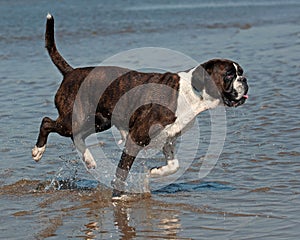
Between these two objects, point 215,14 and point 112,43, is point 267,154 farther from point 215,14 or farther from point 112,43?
point 215,14

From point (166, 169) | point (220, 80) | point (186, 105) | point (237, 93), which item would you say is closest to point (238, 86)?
point (237, 93)

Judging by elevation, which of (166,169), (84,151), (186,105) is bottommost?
(166,169)

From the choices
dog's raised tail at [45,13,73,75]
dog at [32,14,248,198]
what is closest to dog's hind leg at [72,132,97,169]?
dog at [32,14,248,198]

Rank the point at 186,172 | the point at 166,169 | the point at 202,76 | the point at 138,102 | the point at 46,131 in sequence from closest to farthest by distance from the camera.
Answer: the point at 202,76 → the point at 138,102 → the point at 166,169 → the point at 46,131 → the point at 186,172

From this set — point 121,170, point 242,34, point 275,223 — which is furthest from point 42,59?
point 275,223

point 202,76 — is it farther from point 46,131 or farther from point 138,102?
point 46,131

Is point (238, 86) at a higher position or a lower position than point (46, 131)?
higher

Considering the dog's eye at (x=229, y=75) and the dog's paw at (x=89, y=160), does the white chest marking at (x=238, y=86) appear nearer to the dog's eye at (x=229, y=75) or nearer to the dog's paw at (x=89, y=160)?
the dog's eye at (x=229, y=75)

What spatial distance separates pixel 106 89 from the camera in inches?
268

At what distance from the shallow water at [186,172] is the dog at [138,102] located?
0.39 m

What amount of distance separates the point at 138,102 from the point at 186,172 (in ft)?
3.74

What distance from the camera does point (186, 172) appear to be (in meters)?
7.46

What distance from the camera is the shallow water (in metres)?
5.76

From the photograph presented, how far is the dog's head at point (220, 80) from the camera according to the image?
6457 millimetres
